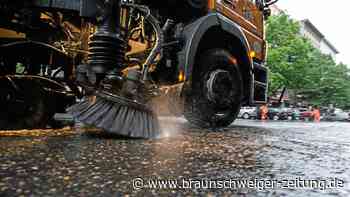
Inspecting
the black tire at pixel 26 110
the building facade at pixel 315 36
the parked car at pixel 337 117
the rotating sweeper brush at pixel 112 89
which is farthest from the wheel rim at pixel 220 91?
the building facade at pixel 315 36

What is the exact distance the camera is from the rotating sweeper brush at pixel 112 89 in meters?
3.15

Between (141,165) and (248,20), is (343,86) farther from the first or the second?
(141,165)

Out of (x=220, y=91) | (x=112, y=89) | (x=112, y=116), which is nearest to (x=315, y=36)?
(x=220, y=91)

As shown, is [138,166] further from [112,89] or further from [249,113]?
[249,113]

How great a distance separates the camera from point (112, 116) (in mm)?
3141

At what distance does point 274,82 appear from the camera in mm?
30672

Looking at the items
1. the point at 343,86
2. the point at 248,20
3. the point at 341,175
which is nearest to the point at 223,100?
the point at 248,20

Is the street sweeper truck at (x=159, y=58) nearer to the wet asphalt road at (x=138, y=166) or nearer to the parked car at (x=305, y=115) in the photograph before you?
the wet asphalt road at (x=138, y=166)

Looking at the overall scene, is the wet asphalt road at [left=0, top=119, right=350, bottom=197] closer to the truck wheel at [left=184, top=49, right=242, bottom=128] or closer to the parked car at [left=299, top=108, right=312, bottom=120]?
the truck wheel at [left=184, top=49, right=242, bottom=128]

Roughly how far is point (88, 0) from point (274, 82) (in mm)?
29319

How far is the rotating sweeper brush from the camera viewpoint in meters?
3.15

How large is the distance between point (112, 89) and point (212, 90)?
6.20ft

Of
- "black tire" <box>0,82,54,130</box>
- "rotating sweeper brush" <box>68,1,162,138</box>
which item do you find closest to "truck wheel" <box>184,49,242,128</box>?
"rotating sweeper brush" <box>68,1,162,138</box>

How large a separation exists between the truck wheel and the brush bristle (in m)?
1.36
